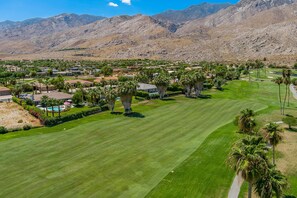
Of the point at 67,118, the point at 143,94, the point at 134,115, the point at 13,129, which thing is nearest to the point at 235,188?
the point at 134,115

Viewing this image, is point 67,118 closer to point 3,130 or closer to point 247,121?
point 3,130

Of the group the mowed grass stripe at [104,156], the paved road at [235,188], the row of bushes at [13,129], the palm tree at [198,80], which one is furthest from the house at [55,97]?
the paved road at [235,188]

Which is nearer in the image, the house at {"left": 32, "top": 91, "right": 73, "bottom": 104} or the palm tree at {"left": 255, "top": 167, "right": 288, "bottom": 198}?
the palm tree at {"left": 255, "top": 167, "right": 288, "bottom": 198}

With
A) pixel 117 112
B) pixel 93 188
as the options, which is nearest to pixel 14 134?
pixel 117 112

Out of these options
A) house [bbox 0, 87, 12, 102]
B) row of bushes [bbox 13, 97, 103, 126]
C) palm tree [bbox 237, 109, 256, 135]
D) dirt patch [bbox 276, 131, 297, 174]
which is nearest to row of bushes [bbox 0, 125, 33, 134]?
row of bushes [bbox 13, 97, 103, 126]

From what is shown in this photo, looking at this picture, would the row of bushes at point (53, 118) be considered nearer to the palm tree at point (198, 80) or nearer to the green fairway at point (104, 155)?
the green fairway at point (104, 155)

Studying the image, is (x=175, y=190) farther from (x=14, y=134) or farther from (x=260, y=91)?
(x=260, y=91)

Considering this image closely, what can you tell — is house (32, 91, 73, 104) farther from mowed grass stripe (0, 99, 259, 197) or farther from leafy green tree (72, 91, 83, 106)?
mowed grass stripe (0, 99, 259, 197)
